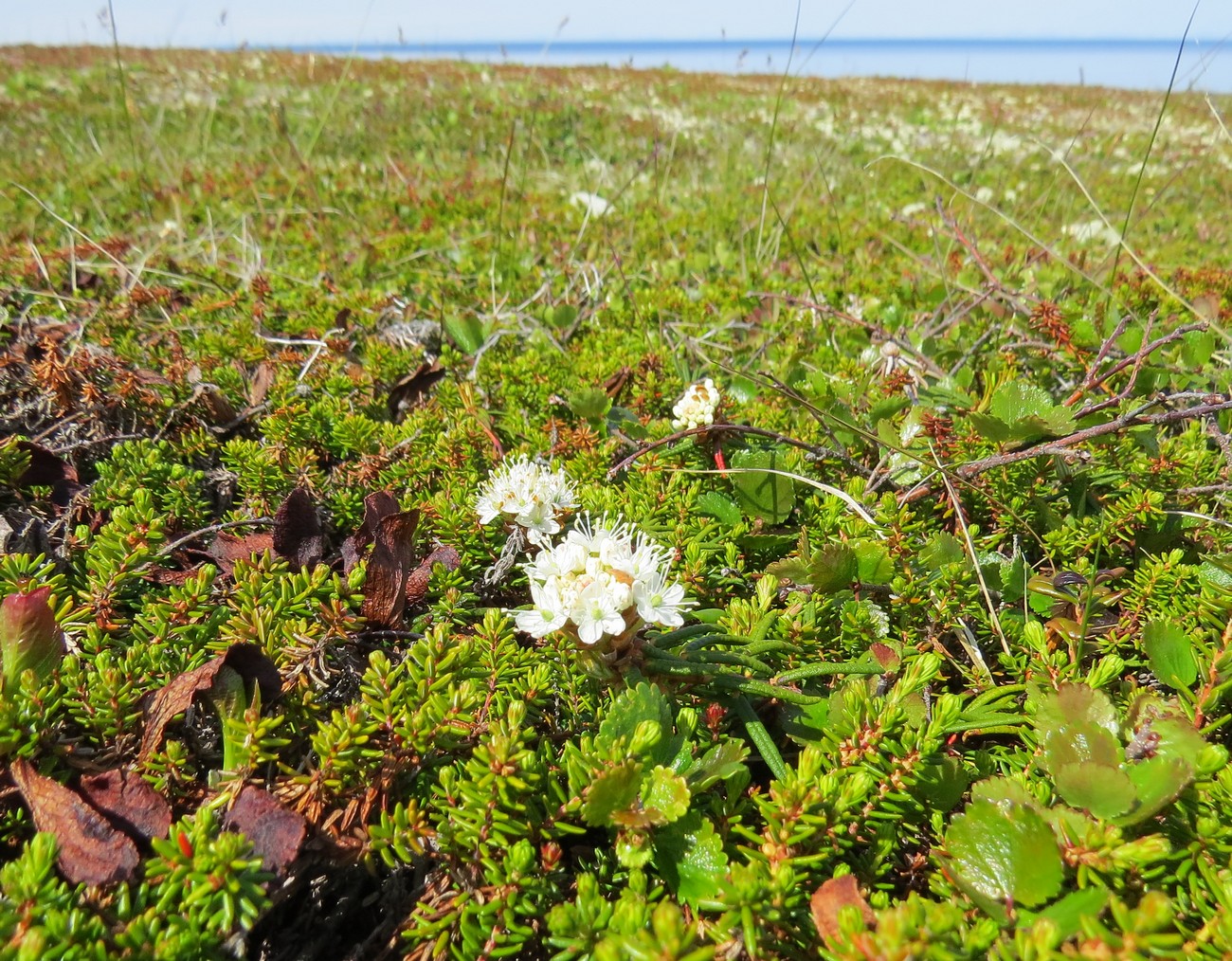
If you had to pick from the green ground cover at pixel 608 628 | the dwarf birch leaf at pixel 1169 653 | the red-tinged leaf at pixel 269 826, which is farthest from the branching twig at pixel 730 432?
the red-tinged leaf at pixel 269 826

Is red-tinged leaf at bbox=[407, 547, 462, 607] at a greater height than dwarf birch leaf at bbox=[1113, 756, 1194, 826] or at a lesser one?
lesser

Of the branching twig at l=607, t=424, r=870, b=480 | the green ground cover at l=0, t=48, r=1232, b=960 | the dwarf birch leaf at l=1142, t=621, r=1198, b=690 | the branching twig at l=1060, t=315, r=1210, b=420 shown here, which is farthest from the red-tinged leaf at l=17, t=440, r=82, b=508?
the branching twig at l=1060, t=315, r=1210, b=420

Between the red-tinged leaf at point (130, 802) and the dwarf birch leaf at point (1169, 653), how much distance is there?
179cm

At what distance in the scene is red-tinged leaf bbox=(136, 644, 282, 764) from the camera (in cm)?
125

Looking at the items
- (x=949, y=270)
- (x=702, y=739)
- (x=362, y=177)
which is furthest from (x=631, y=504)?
(x=362, y=177)

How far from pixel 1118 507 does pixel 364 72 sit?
17246 millimetres

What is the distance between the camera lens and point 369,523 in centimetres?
175

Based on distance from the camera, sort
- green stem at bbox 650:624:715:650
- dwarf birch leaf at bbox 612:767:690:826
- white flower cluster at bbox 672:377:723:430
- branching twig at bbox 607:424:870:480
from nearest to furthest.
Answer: dwarf birch leaf at bbox 612:767:690:826, green stem at bbox 650:624:715:650, branching twig at bbox 607:424:870:480, white flower cluster at bbox 672:377:723:430

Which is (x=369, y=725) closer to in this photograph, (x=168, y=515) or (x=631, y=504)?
(x=631, y=504)

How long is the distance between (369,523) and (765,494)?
105 centimetres

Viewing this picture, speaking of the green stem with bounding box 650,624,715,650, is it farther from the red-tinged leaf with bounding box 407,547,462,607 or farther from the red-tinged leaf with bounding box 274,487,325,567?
the red-tinged leaf with bounding box 274,487,325,567

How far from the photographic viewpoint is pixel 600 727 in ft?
3.88

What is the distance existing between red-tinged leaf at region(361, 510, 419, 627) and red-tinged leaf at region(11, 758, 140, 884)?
1.93 feet

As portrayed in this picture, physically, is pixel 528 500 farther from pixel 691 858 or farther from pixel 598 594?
pixel 691 858
